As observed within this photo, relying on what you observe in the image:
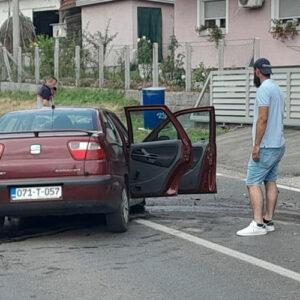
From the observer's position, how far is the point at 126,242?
28.6 feet

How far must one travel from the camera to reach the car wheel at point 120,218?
8984 mm

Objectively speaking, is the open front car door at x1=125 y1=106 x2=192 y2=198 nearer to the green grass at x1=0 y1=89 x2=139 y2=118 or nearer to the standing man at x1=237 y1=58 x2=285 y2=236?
the standing man at x1=237 y1=58 x2=285 y2=236

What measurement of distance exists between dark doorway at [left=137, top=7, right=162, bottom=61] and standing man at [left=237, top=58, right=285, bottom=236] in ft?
78.2

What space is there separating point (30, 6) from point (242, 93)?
2511cm

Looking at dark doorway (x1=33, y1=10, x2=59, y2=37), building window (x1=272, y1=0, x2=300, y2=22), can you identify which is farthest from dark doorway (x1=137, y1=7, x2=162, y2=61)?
dark doorway (x1=33, y1=10, x2=59, y2=37)

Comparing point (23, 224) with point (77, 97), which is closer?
point (23, 224)

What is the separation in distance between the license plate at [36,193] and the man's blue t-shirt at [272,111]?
Result: 220 centimetres

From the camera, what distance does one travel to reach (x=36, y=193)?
8578mm

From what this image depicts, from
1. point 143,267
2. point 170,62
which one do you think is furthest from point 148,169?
point 170,62

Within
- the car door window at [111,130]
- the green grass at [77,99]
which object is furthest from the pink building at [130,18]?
the car door window at [111,130]

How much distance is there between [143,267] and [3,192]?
1857 millimetres

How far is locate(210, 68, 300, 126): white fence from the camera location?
1953 cm

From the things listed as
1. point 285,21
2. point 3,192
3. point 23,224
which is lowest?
point 23,224

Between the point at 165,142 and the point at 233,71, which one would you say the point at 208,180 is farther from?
the point at 233,71
